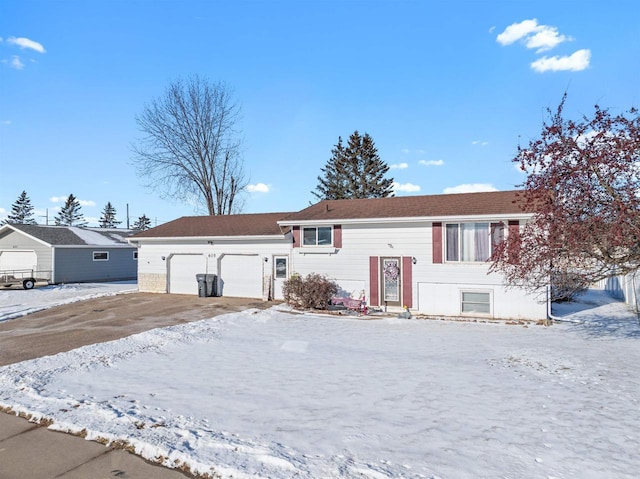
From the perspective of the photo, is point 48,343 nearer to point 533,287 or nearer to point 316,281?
point 316,281

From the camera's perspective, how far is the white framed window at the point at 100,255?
26.0 meters

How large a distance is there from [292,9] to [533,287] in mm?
12574

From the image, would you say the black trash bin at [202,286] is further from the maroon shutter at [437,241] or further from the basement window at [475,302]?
the basement window at [475,302]

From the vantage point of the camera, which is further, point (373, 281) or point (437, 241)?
point (373, 281)

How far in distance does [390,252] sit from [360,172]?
26397mm

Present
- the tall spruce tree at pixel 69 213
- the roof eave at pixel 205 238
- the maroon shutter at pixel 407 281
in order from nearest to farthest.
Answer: the maroon shutter at pixel 407 281, the roof eave at pixel 205 238, the tall spruce tree at pixel 69 213

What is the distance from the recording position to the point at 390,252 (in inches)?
533

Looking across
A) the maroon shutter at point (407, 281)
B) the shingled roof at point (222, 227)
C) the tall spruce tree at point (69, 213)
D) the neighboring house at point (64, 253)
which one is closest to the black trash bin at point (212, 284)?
the shingled roof at point (222, 227)

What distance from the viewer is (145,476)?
141 inches

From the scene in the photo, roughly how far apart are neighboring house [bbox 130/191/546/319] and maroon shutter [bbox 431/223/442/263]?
0.11ft

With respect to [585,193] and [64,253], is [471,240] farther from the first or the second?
[64,253]

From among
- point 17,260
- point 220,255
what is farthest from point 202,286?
point 17,260

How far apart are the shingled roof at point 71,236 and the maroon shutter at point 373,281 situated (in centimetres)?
2102

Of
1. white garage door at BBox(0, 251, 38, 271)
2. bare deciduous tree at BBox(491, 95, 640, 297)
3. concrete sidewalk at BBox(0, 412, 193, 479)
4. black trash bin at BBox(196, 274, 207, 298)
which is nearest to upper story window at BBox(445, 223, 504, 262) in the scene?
bare deciduous tree at BBox(491, 95, 640, 297)
